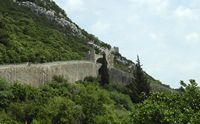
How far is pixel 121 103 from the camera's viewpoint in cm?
8206

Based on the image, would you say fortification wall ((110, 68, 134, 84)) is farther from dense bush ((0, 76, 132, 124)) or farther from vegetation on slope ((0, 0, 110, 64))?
dense bush ((0, 76, 132, 124))

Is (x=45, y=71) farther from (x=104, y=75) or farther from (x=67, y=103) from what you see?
(x=104, y=75)

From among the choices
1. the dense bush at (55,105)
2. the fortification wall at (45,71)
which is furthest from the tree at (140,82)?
the dense bush at (55,105)

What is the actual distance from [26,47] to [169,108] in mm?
55924

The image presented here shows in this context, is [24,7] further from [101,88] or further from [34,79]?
[34,79]

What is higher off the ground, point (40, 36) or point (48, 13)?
point (48, 13)

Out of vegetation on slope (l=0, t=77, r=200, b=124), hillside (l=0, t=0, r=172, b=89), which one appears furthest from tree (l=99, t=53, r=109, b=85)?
hillside (l=0, t=0, r=172, b=89)

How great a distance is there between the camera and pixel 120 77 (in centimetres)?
9700

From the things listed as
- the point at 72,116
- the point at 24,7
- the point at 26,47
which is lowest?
the point at 72,116

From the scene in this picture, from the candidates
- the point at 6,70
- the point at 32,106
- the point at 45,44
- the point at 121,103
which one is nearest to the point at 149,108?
the point at 32,106

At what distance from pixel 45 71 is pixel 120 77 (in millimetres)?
22063

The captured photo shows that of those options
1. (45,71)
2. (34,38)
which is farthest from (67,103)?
(34,38)

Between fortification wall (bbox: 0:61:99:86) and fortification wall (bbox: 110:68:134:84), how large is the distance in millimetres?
2898

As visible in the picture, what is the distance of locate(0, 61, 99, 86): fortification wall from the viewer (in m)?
69.1
